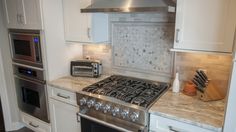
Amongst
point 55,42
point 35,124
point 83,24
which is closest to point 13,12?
point 55,42

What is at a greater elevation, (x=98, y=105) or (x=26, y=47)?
(x=26, y=47)

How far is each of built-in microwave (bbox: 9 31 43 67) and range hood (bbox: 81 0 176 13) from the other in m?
0.82

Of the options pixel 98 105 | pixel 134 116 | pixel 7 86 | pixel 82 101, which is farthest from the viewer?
pixel 7 86

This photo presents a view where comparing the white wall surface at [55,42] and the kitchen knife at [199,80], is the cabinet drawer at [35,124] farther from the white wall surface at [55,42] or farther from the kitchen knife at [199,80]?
the kitchen knife at [199,80]

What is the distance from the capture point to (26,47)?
2.39m

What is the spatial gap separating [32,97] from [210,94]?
2.15 m

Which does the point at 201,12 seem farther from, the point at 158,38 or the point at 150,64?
the point at 150,64

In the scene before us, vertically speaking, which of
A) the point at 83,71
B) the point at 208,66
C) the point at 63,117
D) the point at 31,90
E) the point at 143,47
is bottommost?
the point at 63,117

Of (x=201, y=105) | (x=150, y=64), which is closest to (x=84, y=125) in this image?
(x=150, y=64)

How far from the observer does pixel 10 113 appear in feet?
9.44

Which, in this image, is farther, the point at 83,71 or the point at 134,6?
the point at 83,71

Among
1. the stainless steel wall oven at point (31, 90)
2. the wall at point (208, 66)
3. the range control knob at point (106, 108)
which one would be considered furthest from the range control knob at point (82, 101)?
the wall at point (208, 66)

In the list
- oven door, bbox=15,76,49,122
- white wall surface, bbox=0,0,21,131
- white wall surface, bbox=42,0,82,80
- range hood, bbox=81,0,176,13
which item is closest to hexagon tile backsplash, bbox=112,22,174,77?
range hood, bbox=81,0,176,13

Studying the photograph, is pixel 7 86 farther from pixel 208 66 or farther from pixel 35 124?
pixel 208 66
